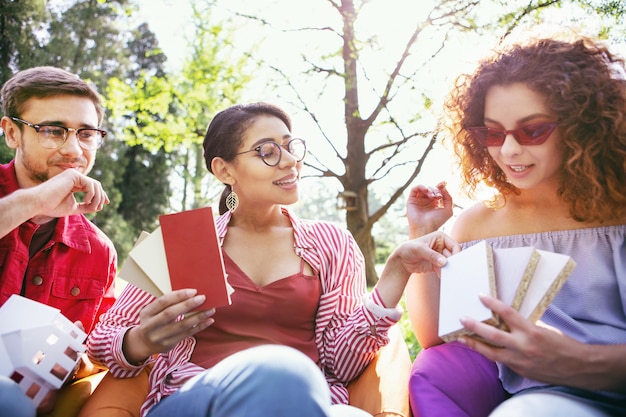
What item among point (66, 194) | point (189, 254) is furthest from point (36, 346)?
point (66, 194)

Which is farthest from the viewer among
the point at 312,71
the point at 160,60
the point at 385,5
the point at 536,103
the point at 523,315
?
the point at 160,60

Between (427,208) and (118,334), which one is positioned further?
(427,208)

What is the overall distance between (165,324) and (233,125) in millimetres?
1033

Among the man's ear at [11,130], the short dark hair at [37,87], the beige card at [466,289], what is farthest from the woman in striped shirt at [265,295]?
the man's ear at [11,130]

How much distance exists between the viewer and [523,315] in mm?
1486

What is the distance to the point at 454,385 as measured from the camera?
6.34ft

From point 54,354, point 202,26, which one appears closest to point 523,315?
point 54,354

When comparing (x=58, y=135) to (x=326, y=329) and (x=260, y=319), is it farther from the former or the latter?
(x=326, y=329)

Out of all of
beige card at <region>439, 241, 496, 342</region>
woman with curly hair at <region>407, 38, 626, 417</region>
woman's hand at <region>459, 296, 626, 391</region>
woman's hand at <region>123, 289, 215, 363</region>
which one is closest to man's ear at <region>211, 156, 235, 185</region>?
woman's hand at <region>123, 289, 215, 363</region>

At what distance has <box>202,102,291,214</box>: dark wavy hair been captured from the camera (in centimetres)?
254

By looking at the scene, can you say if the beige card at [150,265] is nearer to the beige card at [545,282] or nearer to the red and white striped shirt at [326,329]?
the red and white striped shirt at [326,329]

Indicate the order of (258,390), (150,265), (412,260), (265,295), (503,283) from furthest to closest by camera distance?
(265,295)
(412,260)
(150,265)
(503,283)
(258,390)

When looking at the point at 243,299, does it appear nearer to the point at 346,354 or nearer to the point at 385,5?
the point at 346,354

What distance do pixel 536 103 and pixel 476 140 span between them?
403 millimetres
